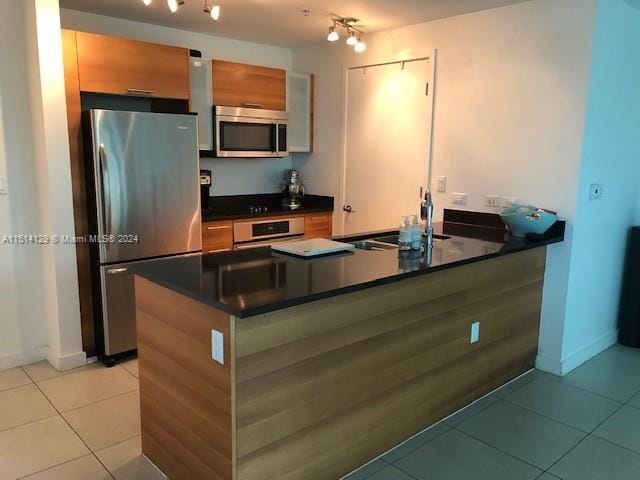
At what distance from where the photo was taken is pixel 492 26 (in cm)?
341

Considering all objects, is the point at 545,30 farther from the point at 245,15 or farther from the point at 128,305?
the point at 128,305

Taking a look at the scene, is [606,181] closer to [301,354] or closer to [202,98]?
[301,354]

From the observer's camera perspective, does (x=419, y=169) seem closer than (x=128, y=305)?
No

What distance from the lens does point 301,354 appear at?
1.99 metres

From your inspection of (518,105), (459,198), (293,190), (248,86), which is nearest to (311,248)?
(459,198)

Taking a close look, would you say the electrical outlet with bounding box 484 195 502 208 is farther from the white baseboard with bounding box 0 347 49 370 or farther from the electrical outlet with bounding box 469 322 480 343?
the white baseboard with bounding box 0 347 49 370

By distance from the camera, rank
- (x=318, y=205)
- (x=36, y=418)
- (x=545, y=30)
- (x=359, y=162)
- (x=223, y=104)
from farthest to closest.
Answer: (x=318, y=205)
(x=359, y=162)
(x=223, y=104)
(x=545, y=30)
(x=36, y=418)

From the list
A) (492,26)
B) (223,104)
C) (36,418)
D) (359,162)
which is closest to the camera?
(36,418)

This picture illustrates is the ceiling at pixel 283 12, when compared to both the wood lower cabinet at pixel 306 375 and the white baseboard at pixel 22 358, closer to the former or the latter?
the wood lower cabinet at pixel 306 375

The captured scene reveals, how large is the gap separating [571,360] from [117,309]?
10.1 ft

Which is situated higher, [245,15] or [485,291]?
[245,15]

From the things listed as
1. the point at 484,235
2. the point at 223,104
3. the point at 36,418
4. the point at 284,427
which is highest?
the point at 223,104

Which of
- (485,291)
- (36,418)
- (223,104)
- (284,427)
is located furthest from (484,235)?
(36,418)

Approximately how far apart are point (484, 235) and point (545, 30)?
1326 millimetres
